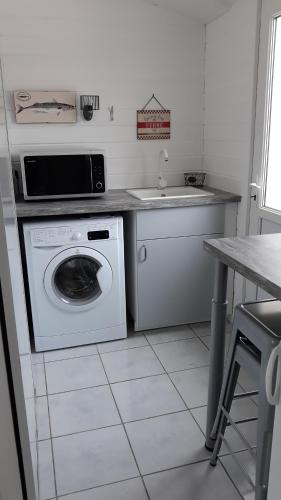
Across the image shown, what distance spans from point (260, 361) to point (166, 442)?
2.63 feet

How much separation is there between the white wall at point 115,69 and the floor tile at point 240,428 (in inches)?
71.7

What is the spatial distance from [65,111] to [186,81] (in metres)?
0.98

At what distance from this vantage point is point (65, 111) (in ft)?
9.70

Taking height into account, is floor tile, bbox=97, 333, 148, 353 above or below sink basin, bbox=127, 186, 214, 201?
below

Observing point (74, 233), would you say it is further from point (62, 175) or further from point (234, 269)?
point (234, 269)

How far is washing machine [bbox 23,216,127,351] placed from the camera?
99.7 inches

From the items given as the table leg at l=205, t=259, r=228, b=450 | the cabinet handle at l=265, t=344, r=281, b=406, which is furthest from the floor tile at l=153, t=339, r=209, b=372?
the cabinet handle at l=265, t=344, r=281, b=406

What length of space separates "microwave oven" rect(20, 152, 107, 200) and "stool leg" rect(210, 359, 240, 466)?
155 centimetres

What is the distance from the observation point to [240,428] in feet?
6.53

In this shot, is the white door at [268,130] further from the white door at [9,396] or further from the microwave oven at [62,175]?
the white door at [9,396]

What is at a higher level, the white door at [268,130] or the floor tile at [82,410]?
the white door at [268,130]

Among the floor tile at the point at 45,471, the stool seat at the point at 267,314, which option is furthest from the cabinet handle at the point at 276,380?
the floor tile at the point at 45,471

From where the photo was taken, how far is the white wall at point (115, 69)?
2.82 m

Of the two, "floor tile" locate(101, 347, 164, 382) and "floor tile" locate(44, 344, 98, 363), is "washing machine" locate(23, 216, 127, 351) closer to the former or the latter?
"floor tile" locate(44, 344, 98, 363)
